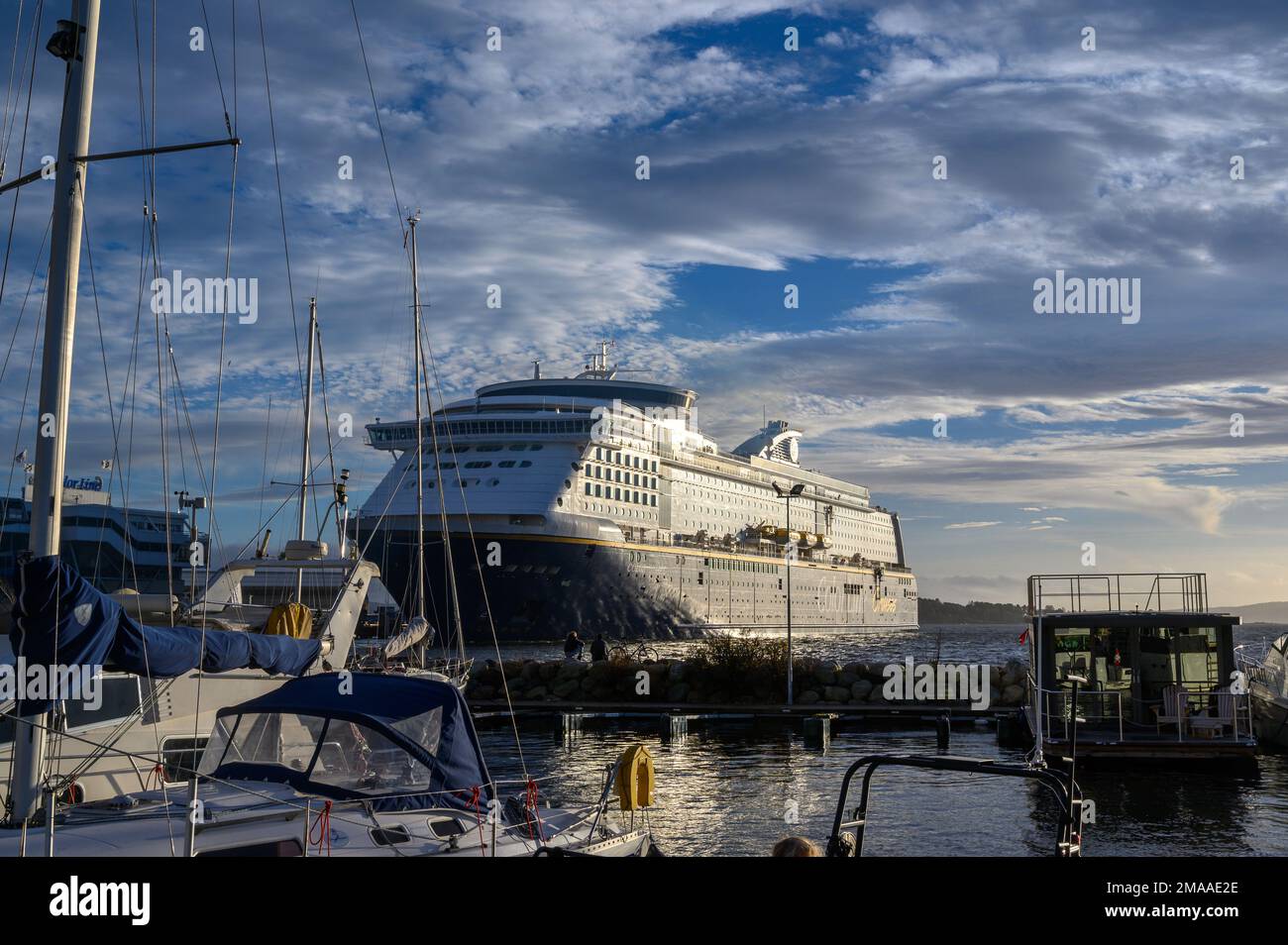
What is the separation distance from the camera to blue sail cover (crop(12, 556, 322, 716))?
26.6 ft

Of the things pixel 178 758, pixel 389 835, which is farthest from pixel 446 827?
pixel 178 758

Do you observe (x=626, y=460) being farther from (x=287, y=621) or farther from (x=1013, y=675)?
(x=287, y=621)

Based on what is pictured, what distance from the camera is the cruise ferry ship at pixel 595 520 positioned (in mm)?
55625

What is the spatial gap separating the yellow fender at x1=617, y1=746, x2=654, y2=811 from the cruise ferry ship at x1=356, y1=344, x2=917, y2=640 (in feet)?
97.0

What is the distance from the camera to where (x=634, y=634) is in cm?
6100

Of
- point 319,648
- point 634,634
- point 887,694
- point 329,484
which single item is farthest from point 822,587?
point 319,648

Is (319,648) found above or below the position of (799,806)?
above

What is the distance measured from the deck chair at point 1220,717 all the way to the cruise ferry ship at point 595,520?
20438mm

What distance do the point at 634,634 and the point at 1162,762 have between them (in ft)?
137

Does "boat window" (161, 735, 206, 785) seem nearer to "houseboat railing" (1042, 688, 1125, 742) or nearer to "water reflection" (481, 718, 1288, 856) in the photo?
"water reflection" (481, 718, 1288, 856)

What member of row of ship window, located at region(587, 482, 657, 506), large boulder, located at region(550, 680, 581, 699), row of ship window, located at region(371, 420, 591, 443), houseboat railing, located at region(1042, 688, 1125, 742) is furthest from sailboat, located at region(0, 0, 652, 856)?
row of ship window, located at region(587, 482, 657, 506)
